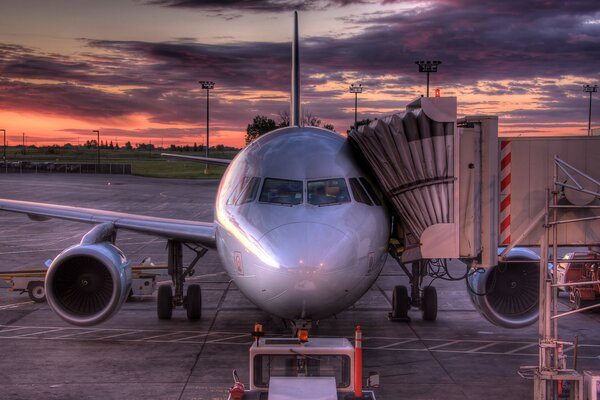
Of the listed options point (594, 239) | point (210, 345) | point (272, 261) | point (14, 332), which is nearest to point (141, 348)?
point (210, 345)

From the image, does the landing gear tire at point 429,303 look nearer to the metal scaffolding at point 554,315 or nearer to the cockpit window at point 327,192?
the metal scaffolding at point 554,315

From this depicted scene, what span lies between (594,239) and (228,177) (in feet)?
22.4

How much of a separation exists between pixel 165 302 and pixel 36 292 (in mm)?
4789

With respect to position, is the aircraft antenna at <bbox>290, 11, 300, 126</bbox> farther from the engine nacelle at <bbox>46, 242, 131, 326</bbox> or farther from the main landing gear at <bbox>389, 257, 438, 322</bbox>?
the engine nacelle at <bbox>46, 242, 131, 326</bbox>

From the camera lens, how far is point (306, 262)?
11156mm

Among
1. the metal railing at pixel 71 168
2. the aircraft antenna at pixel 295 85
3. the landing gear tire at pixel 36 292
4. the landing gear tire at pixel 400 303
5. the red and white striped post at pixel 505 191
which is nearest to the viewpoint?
the red and white striped post at pixel 505 191

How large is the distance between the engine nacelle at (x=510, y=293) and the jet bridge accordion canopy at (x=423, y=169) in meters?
3.54

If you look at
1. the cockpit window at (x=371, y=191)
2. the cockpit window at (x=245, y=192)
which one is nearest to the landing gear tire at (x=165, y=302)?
the cockpit window at (x=245, y=192)

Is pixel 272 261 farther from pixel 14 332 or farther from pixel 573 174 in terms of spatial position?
pixel 14 332

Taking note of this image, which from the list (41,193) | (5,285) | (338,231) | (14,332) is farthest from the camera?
Answer: (41,193)

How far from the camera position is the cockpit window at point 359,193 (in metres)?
13.2

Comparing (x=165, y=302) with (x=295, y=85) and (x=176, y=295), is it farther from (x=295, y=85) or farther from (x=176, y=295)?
(x=295, y=85)

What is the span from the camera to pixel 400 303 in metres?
18.5

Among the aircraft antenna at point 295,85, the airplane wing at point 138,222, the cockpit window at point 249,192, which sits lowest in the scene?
the airplane wing at point 138,222
